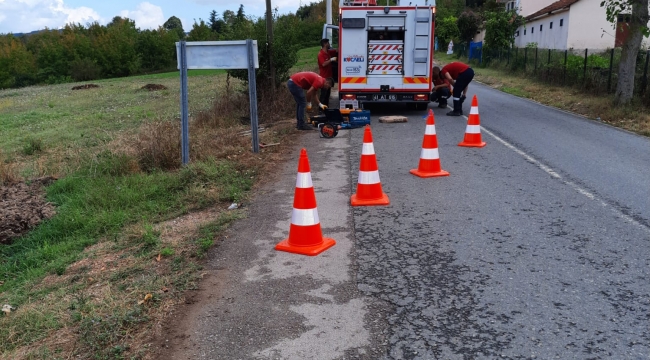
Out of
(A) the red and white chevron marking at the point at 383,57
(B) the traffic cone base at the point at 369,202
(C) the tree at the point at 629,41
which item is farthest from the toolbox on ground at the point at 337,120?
(C) the tree at the point at 629,41

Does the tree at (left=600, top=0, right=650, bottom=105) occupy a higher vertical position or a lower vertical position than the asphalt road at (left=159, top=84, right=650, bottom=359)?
higher

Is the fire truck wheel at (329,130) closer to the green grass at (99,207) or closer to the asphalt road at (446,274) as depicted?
the asphalt road at (446,274)

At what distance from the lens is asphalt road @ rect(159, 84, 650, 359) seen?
3.32m

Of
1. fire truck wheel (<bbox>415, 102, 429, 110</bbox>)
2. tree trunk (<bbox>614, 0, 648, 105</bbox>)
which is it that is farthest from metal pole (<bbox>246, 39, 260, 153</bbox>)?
tree trunk (<bbox>614, 0, 648, 105</bbox>)

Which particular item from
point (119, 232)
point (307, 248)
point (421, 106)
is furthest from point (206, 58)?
point (421, 106)

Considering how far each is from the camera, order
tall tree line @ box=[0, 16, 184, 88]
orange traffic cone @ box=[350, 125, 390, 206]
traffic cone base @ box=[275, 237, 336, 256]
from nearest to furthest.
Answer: traffic cone base @ box=[275, 237, 336, 256] → orange traffic cone @ box=[350, 125, 390, 206] → tall tree line @ box=[0, 16, 184, 88]

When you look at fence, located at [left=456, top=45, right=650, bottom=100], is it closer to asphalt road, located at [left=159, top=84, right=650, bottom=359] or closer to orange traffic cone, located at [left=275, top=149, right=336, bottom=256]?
asphalt road, located at [left=159, top=84, right=650, bottom=359]

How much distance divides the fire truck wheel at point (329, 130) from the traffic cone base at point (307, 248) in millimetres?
5972

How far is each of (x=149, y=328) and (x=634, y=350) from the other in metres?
3.12

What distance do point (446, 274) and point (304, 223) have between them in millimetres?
1385

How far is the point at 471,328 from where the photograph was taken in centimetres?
347

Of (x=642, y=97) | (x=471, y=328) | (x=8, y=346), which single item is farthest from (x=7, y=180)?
(x=642, y=97)

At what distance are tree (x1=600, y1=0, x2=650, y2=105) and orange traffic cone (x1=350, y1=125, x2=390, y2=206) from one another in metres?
10.8

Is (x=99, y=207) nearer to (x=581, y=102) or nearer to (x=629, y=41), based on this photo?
(x=629, y=41)
